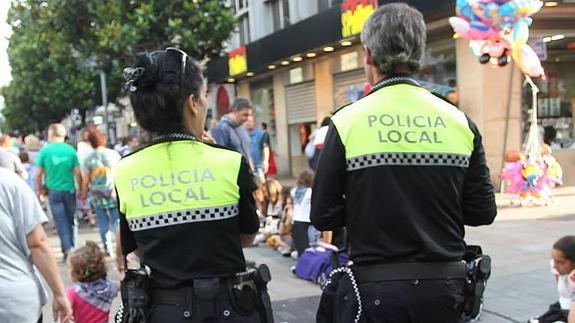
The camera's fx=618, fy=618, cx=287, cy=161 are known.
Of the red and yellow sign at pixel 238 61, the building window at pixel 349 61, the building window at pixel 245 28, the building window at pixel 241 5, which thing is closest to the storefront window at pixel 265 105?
the red and yellow sign at pixel 238 61

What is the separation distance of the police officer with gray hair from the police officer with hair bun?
1.09 ft

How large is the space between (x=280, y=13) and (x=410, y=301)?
21016 mm

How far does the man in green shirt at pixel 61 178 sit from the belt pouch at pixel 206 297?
6593mm

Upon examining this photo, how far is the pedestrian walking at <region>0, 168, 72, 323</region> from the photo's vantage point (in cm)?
294

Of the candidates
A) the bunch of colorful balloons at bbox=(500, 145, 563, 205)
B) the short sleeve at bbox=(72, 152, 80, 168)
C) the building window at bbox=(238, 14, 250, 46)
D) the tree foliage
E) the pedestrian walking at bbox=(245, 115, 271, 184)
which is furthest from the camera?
the building window at bbox=(238, 14, 250, 46)

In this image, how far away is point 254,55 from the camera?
797 inches

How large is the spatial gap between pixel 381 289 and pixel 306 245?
17.0 ft

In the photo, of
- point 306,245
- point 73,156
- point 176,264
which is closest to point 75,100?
point 73,156

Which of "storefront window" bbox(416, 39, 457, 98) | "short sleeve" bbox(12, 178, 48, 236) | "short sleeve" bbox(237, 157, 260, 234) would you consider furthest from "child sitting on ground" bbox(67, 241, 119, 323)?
"storefront window" bbox(416, 39, 457, 98)

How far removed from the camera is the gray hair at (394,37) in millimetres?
2322

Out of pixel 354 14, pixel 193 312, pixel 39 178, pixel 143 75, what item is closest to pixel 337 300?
pixel 193 312

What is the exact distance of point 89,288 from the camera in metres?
4.48

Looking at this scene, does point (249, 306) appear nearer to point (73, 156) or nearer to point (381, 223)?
point (381, 223)

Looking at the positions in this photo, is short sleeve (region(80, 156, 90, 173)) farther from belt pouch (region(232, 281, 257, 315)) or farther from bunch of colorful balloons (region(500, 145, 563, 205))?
bunch of colorful balloons (region(500, 145, 563, 205))
